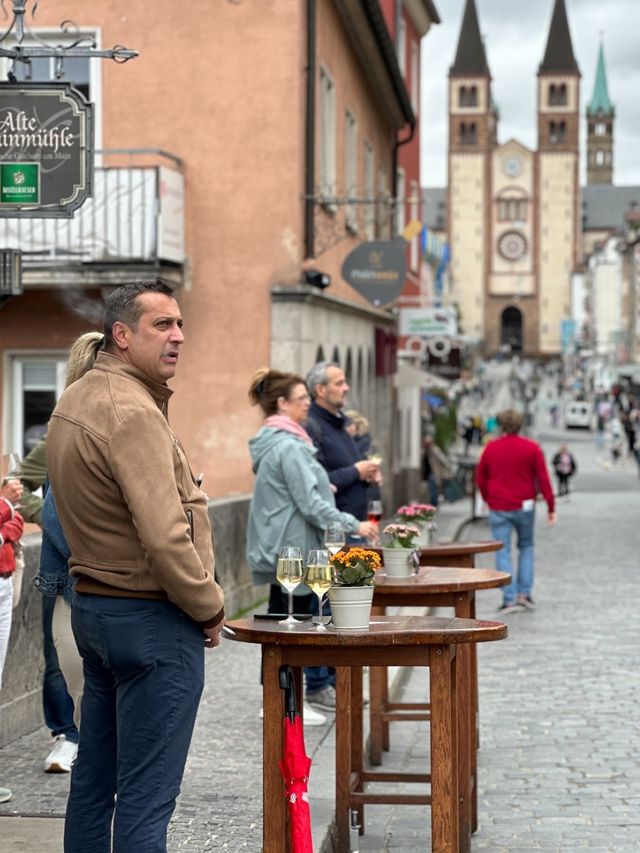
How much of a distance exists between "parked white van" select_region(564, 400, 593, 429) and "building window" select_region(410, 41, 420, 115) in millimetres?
56066

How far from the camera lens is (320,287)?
713 inches

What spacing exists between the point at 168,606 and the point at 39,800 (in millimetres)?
2542

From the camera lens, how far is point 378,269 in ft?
66.6

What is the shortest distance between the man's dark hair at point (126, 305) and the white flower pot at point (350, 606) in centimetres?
125

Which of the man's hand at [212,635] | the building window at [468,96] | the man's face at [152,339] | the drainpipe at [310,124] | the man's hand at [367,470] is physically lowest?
the man's hand at [212,635]

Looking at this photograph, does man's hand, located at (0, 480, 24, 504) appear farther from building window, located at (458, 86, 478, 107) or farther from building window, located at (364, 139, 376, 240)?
building window, located at (458, 86, 478, 107)

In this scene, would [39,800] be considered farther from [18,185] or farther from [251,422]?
[251,422]

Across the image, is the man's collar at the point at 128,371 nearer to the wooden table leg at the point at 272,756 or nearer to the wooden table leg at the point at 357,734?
the wooden table leg at the point at 272,756

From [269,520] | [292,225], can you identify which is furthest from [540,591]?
[269,520]

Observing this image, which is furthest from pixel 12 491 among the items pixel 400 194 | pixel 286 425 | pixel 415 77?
pixel 415 77

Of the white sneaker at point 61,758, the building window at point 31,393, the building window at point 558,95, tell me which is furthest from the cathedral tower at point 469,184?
the white sneaker at point 61,758

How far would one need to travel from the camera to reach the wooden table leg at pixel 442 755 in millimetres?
5324

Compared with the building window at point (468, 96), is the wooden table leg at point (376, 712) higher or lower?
lower

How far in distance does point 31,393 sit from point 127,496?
13.9 meters
